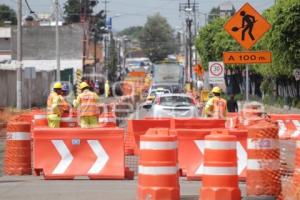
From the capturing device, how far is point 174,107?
30.2 m

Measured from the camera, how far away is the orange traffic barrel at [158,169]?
10148 millimetres

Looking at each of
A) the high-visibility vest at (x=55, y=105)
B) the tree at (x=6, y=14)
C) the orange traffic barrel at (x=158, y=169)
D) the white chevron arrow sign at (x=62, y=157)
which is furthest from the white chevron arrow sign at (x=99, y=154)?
the tree at (x=6, y=14)

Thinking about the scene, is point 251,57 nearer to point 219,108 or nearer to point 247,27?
point 247,27

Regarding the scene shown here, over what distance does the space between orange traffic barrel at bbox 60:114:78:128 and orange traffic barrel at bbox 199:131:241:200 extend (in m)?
10.5

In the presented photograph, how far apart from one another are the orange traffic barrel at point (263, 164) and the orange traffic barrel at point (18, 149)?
214 inches

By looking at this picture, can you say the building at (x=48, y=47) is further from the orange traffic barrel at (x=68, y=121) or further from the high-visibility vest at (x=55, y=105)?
the high-visibility vest at (x=55, y=105)

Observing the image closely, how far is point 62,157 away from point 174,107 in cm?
1648

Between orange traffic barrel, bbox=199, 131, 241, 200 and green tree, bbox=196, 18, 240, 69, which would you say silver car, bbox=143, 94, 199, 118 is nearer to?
orange traffic barrel, bbox=199, 131, 241, 200

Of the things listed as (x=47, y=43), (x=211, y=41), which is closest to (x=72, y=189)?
(x=211, y=41)

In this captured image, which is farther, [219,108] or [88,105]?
[219,108]

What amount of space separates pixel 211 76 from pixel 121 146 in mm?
21905

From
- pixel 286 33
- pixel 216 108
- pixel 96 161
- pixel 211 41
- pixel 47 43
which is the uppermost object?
pixel 47 43

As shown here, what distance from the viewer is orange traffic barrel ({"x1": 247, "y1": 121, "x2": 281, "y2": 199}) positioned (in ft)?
34.9

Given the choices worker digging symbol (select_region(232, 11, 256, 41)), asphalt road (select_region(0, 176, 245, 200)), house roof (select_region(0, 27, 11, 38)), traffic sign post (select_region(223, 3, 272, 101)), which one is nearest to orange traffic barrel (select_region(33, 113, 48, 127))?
traffic sign post (select_region(223, 3, 272, 101))
